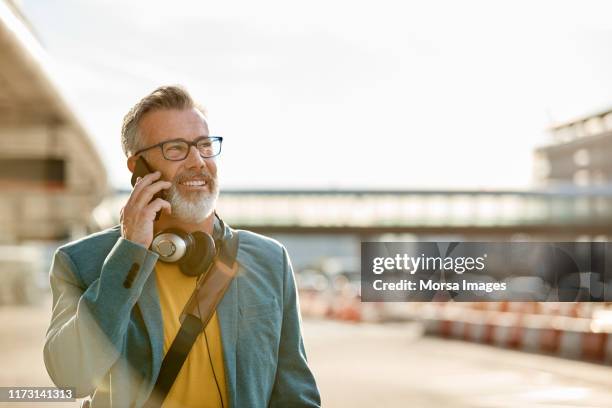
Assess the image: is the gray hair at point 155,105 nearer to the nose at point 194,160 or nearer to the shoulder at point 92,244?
the nose at point 194,160

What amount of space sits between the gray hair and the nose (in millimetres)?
142

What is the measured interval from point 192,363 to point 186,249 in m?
0.36

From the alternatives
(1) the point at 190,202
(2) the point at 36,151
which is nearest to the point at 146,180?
(1) the point at 190,202

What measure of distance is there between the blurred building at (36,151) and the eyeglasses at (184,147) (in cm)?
1042

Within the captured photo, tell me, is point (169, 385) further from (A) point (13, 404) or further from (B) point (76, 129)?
(B) point (76, 129)

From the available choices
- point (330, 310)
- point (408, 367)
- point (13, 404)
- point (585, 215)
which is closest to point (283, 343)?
point (13, 404)

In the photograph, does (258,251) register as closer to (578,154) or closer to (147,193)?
(147,193)

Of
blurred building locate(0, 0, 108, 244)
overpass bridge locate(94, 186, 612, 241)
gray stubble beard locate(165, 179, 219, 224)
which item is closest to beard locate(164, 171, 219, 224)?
gray stubble beard locate(165, 179, 219, 224)

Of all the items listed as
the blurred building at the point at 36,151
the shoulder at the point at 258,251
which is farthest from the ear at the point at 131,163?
the blurred building at the point at 36,151

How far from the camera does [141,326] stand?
2922 millimetres

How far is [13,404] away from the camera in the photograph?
10125 millimetres

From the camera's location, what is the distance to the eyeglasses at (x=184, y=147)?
304cm

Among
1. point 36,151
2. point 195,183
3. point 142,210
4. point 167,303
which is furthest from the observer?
point 36,151

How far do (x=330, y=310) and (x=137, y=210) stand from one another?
32375 millimetres
